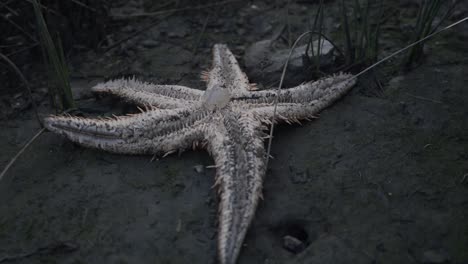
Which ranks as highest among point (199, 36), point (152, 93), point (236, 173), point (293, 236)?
point (199, 36)

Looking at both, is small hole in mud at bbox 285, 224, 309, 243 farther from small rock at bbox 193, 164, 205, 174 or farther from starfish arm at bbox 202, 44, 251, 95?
starfish arm at bbox 202, 44, 251, 95

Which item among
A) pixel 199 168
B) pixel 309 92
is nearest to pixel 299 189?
pixel 199 168

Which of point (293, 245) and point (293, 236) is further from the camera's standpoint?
point (293, 236)

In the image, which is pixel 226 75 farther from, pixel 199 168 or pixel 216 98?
pixel 199 168

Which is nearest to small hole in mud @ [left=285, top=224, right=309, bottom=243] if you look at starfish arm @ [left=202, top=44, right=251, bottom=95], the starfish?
the starfish

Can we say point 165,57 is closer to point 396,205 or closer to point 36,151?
point 36,151

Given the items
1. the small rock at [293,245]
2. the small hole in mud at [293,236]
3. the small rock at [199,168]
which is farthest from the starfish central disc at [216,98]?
the small rock at [293,245]
